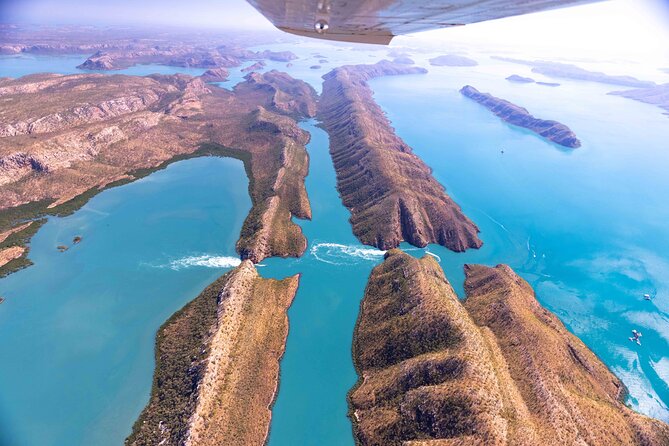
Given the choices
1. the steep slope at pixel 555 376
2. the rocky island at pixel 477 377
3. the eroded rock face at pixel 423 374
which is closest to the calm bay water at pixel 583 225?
the steep slope at pixel 555 376

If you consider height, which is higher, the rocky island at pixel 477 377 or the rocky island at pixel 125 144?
the rocky island at pixel 125 144

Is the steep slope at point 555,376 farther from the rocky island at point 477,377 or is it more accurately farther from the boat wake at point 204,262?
the boat wake at point 204,262

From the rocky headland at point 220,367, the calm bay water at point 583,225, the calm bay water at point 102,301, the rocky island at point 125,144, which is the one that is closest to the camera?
the rocky headland at point 220,367

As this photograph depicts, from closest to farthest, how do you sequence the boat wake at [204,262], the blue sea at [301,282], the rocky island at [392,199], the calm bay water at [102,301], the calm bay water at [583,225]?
the calm bay water at [102,301]
the blue sea at [301,282]
the calm bay water at [583,225]
the boat wake at [204,262]
the rocky island at [392,199]

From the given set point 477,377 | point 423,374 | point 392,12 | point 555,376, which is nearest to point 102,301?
point 423,374

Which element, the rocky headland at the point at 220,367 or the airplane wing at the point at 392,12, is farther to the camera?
the rocky headland at the point at 220,367

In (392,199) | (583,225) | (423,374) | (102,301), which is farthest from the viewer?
(583,225)

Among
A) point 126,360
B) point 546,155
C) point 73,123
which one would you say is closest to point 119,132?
point 73,123

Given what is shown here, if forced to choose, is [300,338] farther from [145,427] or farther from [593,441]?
[593,441]

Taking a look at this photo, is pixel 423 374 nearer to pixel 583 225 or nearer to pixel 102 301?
pixel 102 301
